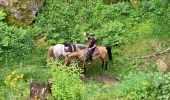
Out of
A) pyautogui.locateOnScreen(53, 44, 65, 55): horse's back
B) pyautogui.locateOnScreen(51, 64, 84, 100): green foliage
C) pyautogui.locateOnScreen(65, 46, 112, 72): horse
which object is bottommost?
pyautogui.locateOnScreen(65, 46, 112, 72): horse

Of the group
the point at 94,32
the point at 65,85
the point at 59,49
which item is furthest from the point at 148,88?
the point at 94,32

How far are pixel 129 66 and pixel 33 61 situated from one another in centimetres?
469

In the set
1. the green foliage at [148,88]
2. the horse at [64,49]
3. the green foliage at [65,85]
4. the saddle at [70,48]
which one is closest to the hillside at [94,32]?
the horse at [64,49]

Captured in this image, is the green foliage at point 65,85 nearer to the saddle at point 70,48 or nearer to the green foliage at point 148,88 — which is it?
the green foliage at point 148,88

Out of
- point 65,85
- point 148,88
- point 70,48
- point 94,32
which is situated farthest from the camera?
point 94,32

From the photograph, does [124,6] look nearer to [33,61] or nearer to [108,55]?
[108,55]

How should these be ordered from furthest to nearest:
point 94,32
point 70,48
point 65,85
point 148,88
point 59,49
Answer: point 94,32 < point 59,49 < point 70,48 < point 148,88 < point 65,85

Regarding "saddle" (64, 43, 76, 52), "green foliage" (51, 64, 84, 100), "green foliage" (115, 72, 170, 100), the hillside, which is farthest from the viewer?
the hillside

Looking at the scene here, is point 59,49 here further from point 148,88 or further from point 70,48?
point 148,88

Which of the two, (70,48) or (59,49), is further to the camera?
(59,49)

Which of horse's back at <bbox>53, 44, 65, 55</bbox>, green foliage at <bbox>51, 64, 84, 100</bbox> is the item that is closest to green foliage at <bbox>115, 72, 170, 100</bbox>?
green foliage at <bbox>51, 64, 84, 100</bbox>

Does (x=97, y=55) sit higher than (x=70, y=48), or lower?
lower

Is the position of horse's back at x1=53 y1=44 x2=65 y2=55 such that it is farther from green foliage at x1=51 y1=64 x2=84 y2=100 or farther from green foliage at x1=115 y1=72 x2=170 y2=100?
green foliage at x1=51 y1=64 x2=84 y2=100

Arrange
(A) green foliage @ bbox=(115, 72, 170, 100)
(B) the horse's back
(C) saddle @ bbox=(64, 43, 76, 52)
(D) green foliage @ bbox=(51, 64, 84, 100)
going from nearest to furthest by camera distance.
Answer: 1. (D) green foliage @ bbox=(51, 64, 84, 100)
2. (A) green foliage @ bbox=(115, 72, 170, 100)
3. (C) saddle @ bbox=(64, 43, 76, 52)
4. (B) the horse's back
